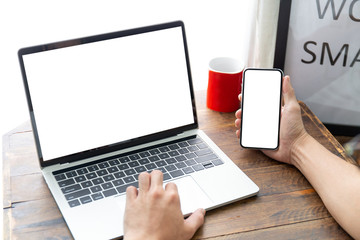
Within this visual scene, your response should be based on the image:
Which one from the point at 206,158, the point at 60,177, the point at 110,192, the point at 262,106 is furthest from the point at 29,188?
the point at 262,106

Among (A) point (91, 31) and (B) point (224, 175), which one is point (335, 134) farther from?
(A) point (91, 31)

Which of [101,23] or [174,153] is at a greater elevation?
[101,23]

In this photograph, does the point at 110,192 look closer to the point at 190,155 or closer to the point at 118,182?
the point at 118,182

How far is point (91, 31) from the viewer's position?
4.05ft

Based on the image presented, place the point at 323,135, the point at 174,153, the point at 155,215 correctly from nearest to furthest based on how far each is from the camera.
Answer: the point at 155,215, the point at 174,153, the point at 323,135

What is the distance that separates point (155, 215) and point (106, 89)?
0.30m

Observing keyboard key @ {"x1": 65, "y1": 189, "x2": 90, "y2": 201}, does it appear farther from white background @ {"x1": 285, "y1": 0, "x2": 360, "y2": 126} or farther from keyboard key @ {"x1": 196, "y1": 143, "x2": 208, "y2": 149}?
white background @ {"x1": 285, "y1": 0, "x2": 360, "y2": 126}

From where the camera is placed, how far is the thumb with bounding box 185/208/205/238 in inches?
28.5

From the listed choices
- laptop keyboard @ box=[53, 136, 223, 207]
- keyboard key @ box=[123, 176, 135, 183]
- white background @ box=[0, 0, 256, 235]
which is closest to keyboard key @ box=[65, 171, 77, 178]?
laptop keyboard @ box=[53, 136, 223, 207]

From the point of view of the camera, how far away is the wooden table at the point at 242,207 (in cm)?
74

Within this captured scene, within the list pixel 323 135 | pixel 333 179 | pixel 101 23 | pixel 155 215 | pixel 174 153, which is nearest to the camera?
pixel 155 215

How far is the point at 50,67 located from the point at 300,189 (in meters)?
0.56

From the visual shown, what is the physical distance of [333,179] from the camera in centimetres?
81

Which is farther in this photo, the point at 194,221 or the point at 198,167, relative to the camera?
the point at 198,167
